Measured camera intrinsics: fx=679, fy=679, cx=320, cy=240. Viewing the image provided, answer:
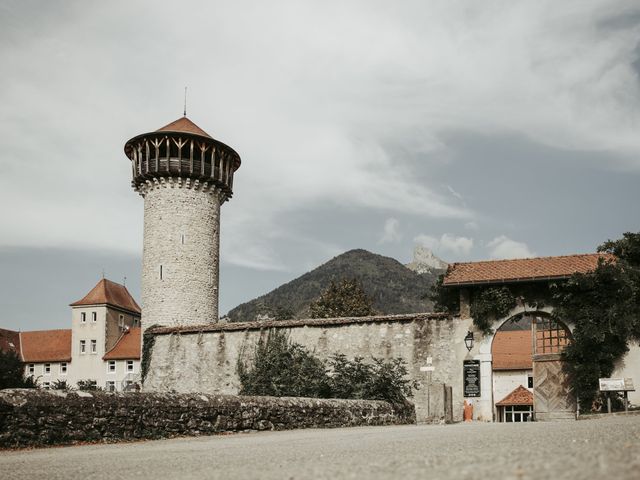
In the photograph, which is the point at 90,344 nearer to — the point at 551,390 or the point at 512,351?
the point at 512,351

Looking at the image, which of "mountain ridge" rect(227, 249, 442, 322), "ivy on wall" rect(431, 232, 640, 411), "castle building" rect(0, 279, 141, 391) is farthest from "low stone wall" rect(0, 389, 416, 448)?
"mountain ridge" rect(227, 249, 442, 322)

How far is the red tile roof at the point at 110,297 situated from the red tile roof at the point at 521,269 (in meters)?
49.1

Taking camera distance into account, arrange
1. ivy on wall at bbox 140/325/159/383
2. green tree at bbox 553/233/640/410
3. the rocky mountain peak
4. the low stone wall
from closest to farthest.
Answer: the low stone wall → green tree at bbox 553/233/640/410 → ivy on wall at bbox 140/325/159/383 → the rocky mountain peak

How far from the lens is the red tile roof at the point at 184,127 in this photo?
33719mm

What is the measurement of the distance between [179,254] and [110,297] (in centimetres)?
3722

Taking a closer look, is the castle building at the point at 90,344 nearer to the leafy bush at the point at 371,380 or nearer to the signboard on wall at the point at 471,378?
the leafy bush at the point at 371,380

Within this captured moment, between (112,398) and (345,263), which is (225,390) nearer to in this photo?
(112,398)

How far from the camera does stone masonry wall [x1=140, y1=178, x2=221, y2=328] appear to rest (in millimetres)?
31281

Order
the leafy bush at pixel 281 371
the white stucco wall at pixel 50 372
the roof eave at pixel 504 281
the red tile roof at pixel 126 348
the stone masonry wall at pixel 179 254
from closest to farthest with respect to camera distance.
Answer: the roof eave at pixel 504 281, the leafy bush at pixel 281 371, the stone masonry wall at pixel 179 254, the red tile roof at pixel 126 348, the white stucco wall at pixel 50 372

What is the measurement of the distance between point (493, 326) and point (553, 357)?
2.50 metres

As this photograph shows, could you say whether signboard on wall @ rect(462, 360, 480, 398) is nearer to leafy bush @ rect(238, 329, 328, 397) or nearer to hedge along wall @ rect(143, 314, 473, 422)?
hedge along wall @ rect(143, 314, 473, 422)

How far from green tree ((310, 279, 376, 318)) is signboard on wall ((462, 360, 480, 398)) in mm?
23146

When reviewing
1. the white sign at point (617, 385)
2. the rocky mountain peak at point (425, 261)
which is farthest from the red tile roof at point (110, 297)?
the rocky mountain peak at point (425, 261)

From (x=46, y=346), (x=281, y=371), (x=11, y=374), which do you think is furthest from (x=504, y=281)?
(x=46, y=346)
